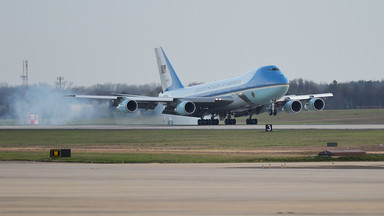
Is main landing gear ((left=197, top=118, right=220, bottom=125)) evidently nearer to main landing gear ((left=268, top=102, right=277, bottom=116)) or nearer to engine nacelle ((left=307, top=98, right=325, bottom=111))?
main landing gear ((left=268, top=102, right=277, bottom=116))

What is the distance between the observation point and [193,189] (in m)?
22.0

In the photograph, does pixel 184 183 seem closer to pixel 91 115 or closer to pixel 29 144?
pixel 29 144

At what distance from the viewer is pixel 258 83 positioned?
81.1 m

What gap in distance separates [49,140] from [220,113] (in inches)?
1361

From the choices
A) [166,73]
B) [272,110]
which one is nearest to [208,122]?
[272,110]

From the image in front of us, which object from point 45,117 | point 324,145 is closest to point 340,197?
point 324,145

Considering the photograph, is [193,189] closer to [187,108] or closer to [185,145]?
[185,145]

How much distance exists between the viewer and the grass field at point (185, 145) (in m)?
36.8

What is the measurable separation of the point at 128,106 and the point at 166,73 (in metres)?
16.7

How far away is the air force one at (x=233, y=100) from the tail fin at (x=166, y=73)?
4.98 m

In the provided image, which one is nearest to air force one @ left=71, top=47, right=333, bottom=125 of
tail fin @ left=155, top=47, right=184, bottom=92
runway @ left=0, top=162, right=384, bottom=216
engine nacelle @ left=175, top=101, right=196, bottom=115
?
engine nacelle @ left=175, top=101, right=196, bottom=115

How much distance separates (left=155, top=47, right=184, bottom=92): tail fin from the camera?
322ft

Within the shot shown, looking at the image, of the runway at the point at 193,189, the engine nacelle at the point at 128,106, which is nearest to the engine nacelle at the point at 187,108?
the engine nacelle at the point at 128,106

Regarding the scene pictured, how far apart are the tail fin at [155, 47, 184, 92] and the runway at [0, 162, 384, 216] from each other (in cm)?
6668
